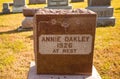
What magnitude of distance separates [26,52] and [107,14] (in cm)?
405

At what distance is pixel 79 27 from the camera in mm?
2773

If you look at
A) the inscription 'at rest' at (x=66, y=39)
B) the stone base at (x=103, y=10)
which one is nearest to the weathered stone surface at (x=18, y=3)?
the stone base at (x=103, y=10)

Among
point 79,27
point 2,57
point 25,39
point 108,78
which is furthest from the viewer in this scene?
point 25,39

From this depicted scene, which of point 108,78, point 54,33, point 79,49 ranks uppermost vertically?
point 54,33

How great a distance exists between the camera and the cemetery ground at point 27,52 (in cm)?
446

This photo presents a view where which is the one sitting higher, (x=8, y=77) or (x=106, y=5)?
(x=106, y=5)

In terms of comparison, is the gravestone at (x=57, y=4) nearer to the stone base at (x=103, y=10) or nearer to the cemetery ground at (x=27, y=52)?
the stone base at (x=103, y=10)

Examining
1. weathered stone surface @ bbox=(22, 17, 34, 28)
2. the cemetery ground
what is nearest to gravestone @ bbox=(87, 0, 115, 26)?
the cemetery ground

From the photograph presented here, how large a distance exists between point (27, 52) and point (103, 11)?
3.93m

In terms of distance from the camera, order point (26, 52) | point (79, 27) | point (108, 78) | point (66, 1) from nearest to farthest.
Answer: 1. point (79, 27)
2. point (108, 78)
3. point (26, 52)
4. point (66, 1)

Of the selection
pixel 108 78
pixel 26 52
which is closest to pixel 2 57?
pixel 26 52

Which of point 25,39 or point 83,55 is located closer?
point 83,55

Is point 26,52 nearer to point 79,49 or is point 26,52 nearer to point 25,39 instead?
point 25,39

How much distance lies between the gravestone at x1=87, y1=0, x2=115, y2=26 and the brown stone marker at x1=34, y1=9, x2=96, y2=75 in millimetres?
5584
